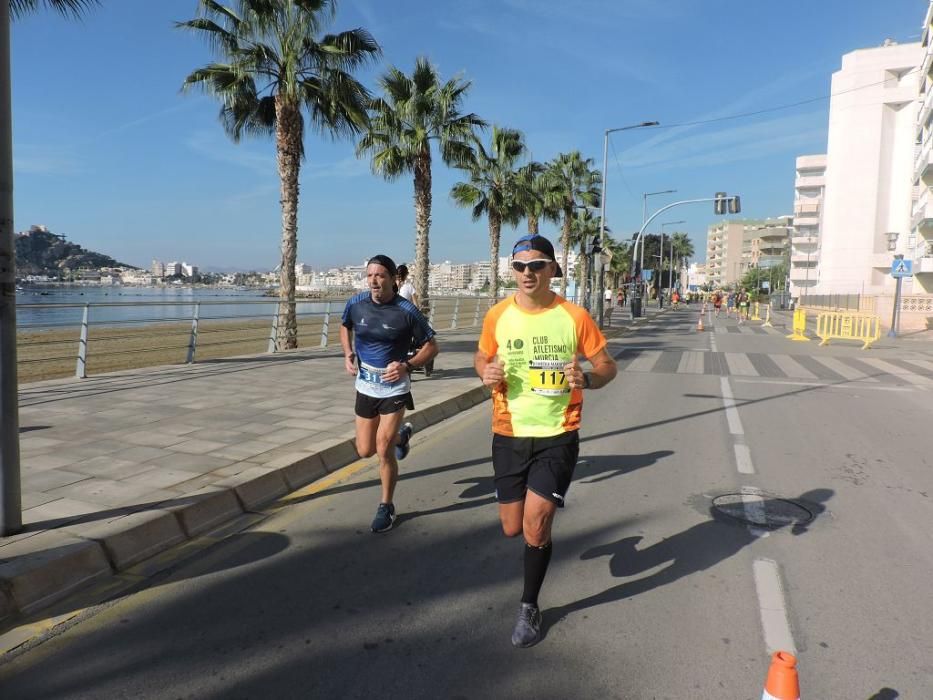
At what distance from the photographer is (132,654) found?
286 centimetres

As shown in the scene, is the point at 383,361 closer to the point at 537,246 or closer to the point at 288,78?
the point at 537,246

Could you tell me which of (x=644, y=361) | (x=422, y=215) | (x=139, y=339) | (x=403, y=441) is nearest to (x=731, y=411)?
(x=403, y=441)

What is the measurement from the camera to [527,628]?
9.71 ft

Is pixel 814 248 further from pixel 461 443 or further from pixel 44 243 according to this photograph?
pixel 44 243

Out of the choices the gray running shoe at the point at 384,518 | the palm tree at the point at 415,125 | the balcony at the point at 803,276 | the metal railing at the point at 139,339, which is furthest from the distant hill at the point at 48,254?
the balcony at the point at 803,276

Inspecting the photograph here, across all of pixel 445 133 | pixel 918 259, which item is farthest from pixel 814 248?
pixel 445 133

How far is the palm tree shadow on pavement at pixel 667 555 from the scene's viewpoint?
3416mm

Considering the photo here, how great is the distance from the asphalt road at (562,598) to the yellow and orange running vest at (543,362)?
38.8 inches

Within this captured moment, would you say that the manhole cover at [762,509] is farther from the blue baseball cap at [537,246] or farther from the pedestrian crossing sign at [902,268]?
the pedestrian crossing sign at [902,268]

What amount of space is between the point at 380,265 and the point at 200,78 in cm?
1267

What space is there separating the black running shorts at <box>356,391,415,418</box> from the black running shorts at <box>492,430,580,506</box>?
56.2 inches

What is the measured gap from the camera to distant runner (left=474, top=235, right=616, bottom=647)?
9.82 ft

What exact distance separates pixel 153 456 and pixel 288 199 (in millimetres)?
10623

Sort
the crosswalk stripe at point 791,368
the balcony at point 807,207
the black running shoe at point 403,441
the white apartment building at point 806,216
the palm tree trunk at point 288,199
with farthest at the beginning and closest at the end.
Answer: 1. the balcony at point 807,207
2. the white apartment building at point 806,216
3. the palm tree trunk at point 288,199
4. the crosswalk stripe at point 791,368
5. the black running shoe at point 403,441
